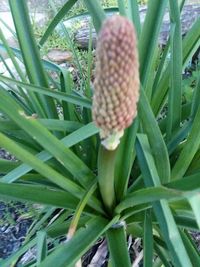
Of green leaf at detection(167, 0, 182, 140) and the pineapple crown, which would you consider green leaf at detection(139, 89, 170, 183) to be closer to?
green leaf at detection(167, 0, 182, 140)

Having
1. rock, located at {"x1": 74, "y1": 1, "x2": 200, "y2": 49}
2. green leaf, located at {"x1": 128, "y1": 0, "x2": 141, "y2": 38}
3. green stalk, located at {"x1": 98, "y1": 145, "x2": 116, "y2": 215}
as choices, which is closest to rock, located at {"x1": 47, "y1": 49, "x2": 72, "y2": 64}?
rock, located at {"x1": 74, "y1": 1, "x2": 200, "y2": 49}

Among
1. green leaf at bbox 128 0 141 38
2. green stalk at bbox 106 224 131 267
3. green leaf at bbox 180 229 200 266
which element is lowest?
green leaf at bbox 180 229 200 266

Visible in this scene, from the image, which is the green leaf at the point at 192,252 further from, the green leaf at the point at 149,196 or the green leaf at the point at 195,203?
the green leaf at the point at 195,203

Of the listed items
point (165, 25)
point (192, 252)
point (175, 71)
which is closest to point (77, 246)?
point (192, 252)

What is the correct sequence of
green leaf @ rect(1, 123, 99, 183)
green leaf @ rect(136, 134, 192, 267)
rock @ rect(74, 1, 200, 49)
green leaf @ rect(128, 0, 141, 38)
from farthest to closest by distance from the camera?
rock @ rect(74, 1, 200, 49) → green leaf @ rect(128, 0, 141, 38) → green leaf @ rect(1, 123, 99, 183) → green leaf @ rect(136, 134, 192, 267)

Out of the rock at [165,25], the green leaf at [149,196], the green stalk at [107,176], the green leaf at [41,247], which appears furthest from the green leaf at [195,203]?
the rock at [165,25]

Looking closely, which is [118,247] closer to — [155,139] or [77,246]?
[77,246]

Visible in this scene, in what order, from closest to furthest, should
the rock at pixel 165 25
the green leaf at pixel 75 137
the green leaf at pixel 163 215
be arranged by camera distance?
the green leaf at pixel 163 215
the green leaf at pixel 75 137
the rock at pixel 165 25
